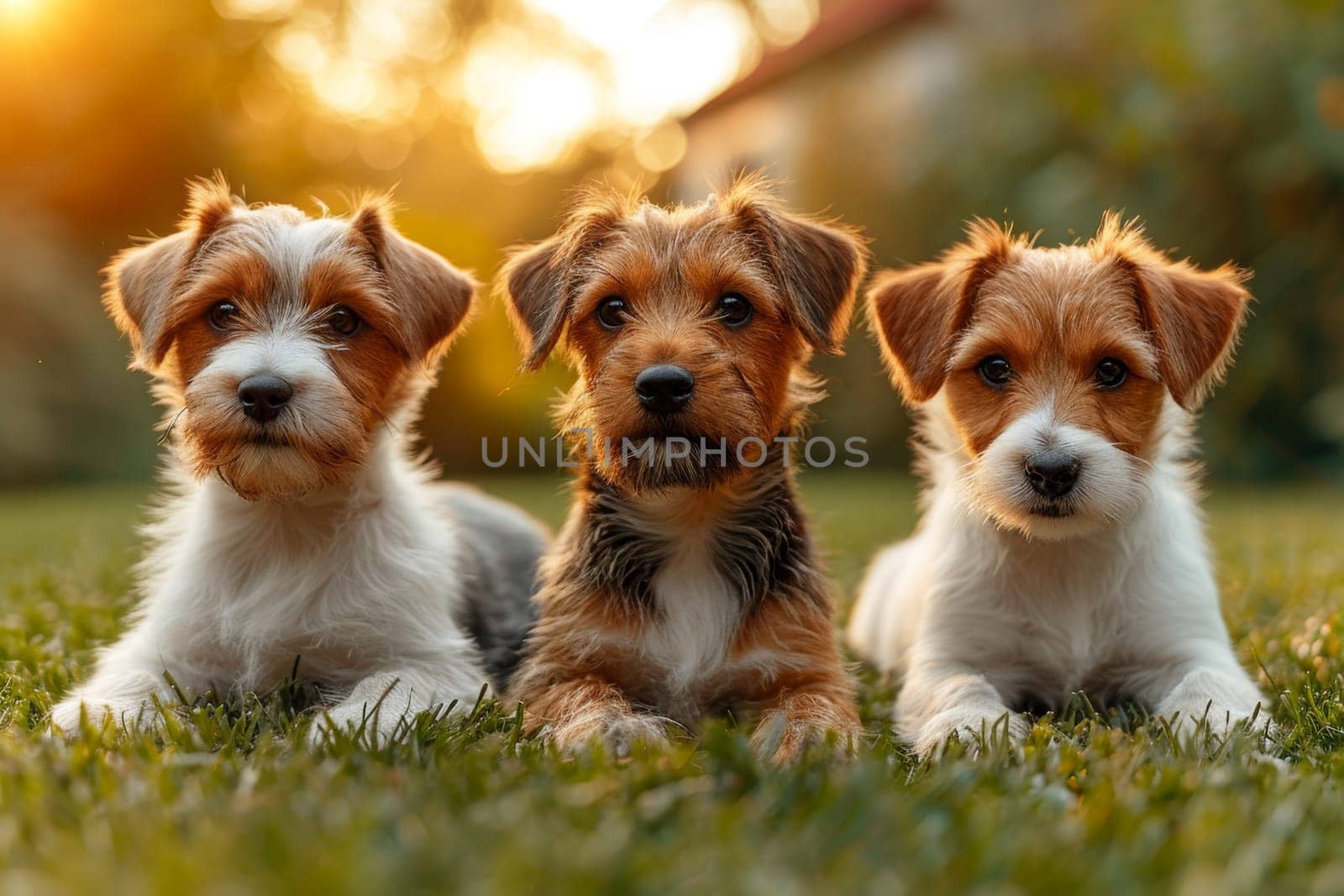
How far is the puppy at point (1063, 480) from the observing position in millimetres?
3986

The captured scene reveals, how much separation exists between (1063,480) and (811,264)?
4.05ft

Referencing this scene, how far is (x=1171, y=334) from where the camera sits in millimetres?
4273

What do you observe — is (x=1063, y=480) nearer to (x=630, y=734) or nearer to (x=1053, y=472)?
(x=1053, y=472)

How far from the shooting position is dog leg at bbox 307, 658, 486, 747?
3379mm

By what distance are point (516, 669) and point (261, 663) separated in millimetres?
948

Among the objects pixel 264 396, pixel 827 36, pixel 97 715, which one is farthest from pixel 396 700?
pixel 827 36

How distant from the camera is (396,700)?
12.5 feet

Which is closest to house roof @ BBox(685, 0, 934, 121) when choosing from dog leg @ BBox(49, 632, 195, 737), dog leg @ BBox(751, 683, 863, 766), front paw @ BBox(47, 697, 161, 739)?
dog leg @ BBox(751, 683, 863, 766)

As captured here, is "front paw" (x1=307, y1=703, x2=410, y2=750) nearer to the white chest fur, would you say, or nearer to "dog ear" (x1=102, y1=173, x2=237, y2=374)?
the white chest fur

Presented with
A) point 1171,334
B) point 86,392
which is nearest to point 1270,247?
point 1171,334

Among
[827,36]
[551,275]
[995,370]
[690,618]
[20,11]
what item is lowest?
[690,618]

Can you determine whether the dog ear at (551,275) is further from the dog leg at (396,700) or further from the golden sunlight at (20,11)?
the golden sunlight at (20,11)

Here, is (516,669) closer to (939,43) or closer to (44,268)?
(44,268)

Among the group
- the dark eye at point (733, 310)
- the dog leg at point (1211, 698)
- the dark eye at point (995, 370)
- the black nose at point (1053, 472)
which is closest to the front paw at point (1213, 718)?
the dog leg at point (1211, 698)
